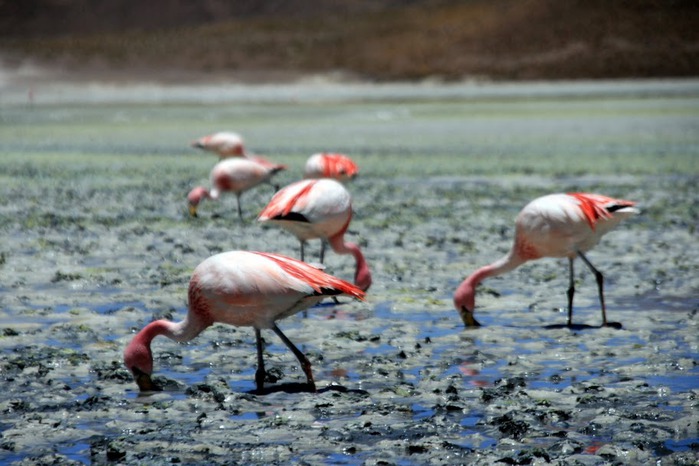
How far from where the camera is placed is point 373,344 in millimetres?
7320

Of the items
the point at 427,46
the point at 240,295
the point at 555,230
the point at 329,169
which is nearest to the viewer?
the point at 240,295

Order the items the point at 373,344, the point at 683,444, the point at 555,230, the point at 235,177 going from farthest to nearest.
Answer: the point at 235,177
the point at 555,230
the point at 373,344
the point at 683,444

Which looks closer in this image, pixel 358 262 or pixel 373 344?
pixel 373 344

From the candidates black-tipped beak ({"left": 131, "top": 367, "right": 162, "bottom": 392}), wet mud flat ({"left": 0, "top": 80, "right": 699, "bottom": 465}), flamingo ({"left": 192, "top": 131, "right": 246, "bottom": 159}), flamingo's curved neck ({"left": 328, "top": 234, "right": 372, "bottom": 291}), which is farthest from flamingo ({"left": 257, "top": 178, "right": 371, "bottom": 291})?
flamingo ({"left": 192, "top": 131, "right": 246, "bottom": 159})

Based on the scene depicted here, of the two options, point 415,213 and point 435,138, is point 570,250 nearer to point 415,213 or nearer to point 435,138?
point 415,213

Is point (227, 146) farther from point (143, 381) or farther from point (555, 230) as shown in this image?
point (143, 381)

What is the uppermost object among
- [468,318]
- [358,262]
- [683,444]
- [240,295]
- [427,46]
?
[427,46]

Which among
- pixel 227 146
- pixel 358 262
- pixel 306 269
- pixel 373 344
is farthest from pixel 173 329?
pixel 227 146

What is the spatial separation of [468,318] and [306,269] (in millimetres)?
1842

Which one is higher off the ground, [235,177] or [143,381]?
[235,177]

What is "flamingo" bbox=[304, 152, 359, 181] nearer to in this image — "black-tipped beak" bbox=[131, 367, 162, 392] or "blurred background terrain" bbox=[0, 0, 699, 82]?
"black-tipped beak" bbox=[131, 367, 162, 392]

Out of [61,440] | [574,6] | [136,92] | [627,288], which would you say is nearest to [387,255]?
[627,288]

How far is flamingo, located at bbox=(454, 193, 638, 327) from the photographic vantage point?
762 centimetres

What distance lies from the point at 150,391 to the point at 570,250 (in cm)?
289
